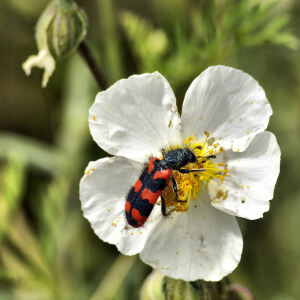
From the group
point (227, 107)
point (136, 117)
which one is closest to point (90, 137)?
point (136, 117)

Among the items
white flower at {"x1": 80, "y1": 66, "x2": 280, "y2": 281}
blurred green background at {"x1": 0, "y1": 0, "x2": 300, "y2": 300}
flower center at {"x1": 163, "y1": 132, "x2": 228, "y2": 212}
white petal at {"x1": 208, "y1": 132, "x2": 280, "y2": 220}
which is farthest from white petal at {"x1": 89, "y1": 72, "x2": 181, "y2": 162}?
blurred green background at {"x1": 0, "y1": 0, "x2": 300, "y2": 300}

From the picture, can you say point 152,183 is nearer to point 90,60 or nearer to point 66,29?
point 90,60

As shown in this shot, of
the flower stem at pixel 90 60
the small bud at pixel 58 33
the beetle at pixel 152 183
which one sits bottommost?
the beetle at pixel 152 183

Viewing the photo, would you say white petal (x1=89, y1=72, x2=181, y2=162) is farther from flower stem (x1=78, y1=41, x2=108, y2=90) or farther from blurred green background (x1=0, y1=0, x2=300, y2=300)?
blurred green background (x1=0, y1=0, x2=300, y2=300)

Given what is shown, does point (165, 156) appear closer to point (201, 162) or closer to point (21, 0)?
point (201, 162)

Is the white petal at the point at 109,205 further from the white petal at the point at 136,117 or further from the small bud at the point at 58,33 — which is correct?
the small bud at the point at 58,33

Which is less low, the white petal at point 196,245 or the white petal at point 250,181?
the white petal at point 250,181

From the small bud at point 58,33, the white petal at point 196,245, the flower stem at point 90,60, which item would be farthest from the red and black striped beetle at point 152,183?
the small bud at point 58,33

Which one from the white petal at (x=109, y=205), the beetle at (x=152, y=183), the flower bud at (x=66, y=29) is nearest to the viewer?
the beetle at (x=152, y=183)

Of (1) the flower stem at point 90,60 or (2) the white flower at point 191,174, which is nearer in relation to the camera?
(2) the white flower at point 191,174
